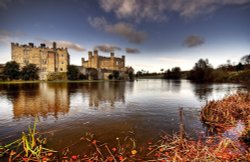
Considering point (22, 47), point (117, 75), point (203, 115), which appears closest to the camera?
point (203, 115)

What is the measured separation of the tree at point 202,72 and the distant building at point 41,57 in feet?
222

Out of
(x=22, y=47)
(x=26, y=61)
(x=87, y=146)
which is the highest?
(x=22, y=47)

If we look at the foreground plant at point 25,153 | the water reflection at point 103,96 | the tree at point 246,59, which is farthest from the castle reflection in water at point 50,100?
the tree at point 246,59

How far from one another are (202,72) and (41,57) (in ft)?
265

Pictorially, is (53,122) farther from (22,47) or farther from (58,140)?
(22,47)

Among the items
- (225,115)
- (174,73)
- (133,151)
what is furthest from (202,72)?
(133,151)

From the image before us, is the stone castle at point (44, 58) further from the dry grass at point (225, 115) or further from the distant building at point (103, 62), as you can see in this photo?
the dry grass at point (225, 115)

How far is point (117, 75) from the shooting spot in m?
85.7

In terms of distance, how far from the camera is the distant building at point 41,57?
214 feet

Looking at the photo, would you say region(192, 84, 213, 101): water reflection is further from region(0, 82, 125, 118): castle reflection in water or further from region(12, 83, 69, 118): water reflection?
region(12, 83, 69, 118): water reflection

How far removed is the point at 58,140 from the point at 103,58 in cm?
10072

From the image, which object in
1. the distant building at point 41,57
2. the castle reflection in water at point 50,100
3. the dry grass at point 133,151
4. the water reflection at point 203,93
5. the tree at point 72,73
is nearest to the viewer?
the dry grass at point 133,151

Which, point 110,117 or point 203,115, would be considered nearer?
point 203,115

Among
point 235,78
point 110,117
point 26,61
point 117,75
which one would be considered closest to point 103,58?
point 117,75
